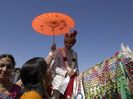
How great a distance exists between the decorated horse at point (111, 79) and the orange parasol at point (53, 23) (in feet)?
7.05

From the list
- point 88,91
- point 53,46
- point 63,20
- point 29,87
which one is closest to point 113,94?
point 88,91

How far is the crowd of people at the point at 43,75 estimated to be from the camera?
3.42 m

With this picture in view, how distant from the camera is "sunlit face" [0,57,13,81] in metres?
4.61

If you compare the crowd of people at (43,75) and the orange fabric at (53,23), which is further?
the orange fabric at (53,23)

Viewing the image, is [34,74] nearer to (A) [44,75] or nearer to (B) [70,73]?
(A) [44,75]

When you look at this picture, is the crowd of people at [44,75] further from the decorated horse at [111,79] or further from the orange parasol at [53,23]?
the orange parasol at [53,23]

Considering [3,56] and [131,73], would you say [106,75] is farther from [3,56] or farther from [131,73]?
[3,56]

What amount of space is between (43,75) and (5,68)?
1.29 metres

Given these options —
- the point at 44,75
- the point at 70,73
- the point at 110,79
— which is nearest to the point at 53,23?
the point at 70,73

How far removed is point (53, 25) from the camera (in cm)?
724

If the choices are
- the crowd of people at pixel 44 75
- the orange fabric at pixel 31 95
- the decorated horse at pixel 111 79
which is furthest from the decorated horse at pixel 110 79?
the orange fabric at pixel 31 95

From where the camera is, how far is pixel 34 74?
11.3 ft

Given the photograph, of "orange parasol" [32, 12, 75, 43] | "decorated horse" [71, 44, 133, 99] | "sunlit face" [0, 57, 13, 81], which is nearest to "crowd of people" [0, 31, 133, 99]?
"sunlit face" [0, 57, 13, 81]

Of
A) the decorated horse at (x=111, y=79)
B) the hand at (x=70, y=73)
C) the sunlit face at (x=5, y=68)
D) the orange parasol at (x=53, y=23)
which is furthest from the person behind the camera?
the orange parasol at (x=53, y=23)
